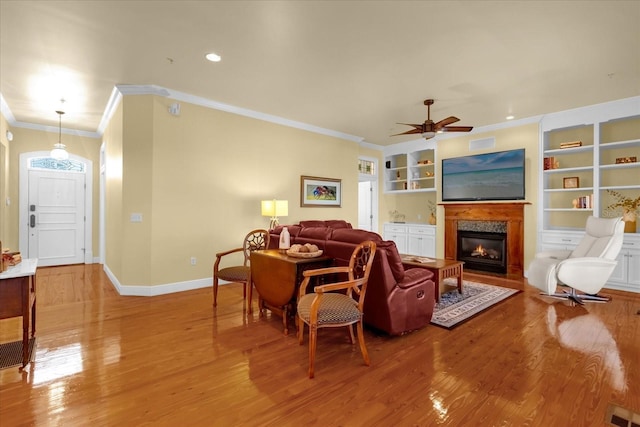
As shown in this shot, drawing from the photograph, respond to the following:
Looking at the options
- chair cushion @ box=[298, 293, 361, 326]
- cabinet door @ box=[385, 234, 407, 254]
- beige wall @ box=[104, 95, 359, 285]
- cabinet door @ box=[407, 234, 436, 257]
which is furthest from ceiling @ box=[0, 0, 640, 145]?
cabinet door @ box=[385, 234, 407, 254]

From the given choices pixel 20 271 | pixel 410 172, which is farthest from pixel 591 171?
pixel 20 271

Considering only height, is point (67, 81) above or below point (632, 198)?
above

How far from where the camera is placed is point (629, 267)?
175 inches

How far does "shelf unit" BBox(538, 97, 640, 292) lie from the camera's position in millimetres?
4504

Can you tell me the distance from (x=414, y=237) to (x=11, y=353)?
260 inches

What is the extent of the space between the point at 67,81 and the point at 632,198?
26.8 feet

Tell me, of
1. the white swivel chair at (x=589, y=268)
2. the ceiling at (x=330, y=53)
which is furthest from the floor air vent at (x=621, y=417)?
the ceiling at (x=330, y=53)

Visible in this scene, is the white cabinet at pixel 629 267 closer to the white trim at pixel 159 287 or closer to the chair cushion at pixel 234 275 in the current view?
the chair cushion at pixel 234 275

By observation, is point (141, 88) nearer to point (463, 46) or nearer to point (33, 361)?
point (33, 361)

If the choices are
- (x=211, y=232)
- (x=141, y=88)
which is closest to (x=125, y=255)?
(x=211, y=232)

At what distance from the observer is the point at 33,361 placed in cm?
235

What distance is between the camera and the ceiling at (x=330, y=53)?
2.57 m

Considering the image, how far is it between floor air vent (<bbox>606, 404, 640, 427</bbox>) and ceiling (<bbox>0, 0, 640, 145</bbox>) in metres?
2.91

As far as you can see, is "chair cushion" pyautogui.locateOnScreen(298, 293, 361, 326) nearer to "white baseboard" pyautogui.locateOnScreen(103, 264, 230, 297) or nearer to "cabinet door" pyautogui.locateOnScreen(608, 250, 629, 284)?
"white baseboard" pyautogui.locateOnScreen(103, 264, 230, 297)
